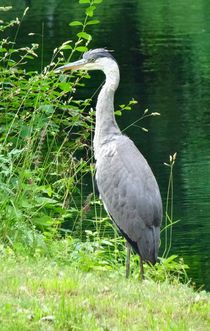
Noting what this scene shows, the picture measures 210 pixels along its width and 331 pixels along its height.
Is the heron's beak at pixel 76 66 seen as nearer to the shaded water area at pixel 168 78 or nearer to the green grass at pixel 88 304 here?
the green grass at pixel 88 304

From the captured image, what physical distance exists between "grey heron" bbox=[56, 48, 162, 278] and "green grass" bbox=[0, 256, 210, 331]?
141cm

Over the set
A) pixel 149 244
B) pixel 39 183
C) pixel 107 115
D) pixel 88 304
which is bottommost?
pixel 39 183

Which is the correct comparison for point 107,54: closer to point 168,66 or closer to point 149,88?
point 149,88

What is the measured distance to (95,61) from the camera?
8.59 metres

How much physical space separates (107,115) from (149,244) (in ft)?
4.49

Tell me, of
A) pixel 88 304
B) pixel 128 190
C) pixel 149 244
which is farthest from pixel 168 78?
pixel 88 304

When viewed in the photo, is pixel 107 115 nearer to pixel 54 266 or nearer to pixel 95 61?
pixel 95 61

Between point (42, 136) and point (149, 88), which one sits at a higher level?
point (42, 136)

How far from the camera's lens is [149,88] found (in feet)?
83.3

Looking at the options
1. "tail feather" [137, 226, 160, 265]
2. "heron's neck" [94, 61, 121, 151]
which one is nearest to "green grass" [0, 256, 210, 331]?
"tail feather" [137, 226, 160, 265]

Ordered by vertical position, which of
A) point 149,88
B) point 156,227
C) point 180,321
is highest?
point 180,321

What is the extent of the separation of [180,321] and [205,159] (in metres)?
12.0

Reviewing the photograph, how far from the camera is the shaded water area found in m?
13.6

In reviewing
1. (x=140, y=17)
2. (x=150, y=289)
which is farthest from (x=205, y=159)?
(x=140, y=17)
